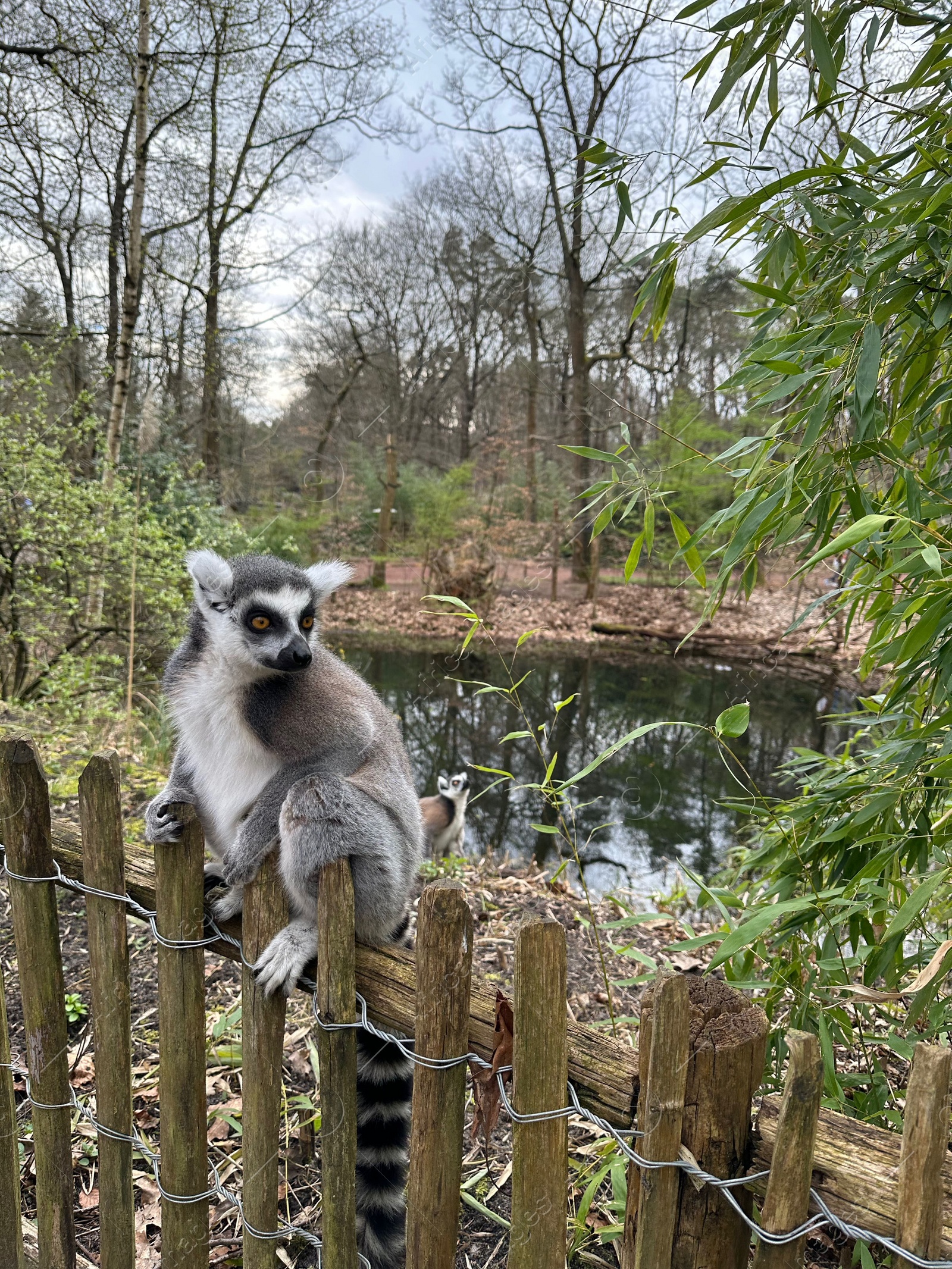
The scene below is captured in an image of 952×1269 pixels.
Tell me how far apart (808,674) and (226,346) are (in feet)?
34.1

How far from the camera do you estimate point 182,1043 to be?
1.47 metres

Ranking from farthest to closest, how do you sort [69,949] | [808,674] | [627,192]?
[808,674] → [69,949] → [627,192]

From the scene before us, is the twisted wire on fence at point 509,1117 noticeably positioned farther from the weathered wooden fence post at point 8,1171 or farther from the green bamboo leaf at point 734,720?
the green bamboo leaf at point 734,720

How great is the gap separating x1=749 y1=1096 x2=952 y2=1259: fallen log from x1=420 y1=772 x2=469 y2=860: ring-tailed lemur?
4308mm

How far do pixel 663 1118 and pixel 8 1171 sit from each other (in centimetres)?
173

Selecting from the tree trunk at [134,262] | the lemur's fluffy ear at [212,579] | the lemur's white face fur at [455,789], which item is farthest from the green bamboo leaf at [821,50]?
the tree trunk at [134,262]

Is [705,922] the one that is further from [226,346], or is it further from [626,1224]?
[226,346]

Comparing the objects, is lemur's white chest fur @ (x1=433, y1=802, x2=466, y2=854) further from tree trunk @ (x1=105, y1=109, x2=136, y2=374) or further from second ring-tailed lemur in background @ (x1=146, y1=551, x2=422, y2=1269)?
tree trunk @ (x1=105, y1=109, x2=136, y2=374)

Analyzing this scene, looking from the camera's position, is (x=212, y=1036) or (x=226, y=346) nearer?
(x=212, y=1036)

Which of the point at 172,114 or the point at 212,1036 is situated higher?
the point at 172,114

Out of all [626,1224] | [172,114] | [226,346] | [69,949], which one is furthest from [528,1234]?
[226,346]

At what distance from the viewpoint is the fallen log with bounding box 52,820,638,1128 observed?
3.41ft

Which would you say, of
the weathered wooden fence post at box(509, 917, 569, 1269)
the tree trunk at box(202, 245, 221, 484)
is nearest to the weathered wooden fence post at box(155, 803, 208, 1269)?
the weathered wooden fence post at box(509, 917, 569, 1269)

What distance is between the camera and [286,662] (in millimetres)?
1867
